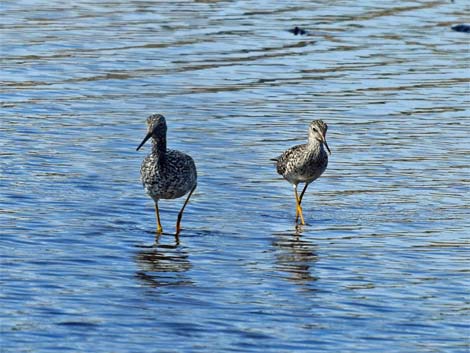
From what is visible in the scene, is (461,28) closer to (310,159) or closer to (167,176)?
(310,159)

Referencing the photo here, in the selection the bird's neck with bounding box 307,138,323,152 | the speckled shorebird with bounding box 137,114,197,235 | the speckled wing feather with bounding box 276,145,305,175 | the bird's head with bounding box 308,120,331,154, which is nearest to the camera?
the speckled shorebird with bounding box 137,114,197,235

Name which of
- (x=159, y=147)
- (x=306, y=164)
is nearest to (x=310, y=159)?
(x=306, y=164)

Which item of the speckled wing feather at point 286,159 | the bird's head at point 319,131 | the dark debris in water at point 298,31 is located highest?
the bird's head at point 319,131

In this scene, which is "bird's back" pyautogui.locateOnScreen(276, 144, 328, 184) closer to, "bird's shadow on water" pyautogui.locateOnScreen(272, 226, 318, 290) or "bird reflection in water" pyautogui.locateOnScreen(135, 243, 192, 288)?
"bird's shadow on water" pyautogui.locateOnScreen(272, 226, 318, 290)

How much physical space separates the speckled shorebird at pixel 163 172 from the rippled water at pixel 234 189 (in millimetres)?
443

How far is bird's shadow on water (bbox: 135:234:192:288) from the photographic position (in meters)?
14.0

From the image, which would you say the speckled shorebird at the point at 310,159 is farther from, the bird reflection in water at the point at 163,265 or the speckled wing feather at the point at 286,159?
the bird reflection in water at the point at 163,265

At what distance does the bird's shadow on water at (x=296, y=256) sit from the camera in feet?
47.0

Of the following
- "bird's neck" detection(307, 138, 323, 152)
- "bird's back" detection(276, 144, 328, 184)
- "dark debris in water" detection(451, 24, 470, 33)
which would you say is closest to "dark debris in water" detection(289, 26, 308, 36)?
"dark debris in water" detection(451, 24, 470, 33)

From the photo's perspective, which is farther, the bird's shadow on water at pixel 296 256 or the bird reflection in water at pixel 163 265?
the bird's shadow on water at pixel 296 256

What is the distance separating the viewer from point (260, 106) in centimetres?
2491

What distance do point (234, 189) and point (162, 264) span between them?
12.8ft

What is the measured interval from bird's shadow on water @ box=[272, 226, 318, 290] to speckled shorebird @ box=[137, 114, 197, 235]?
49.7 inches

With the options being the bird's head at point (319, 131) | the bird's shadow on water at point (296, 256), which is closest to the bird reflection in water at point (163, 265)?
the bird's shadow on water at point (296, 256)
